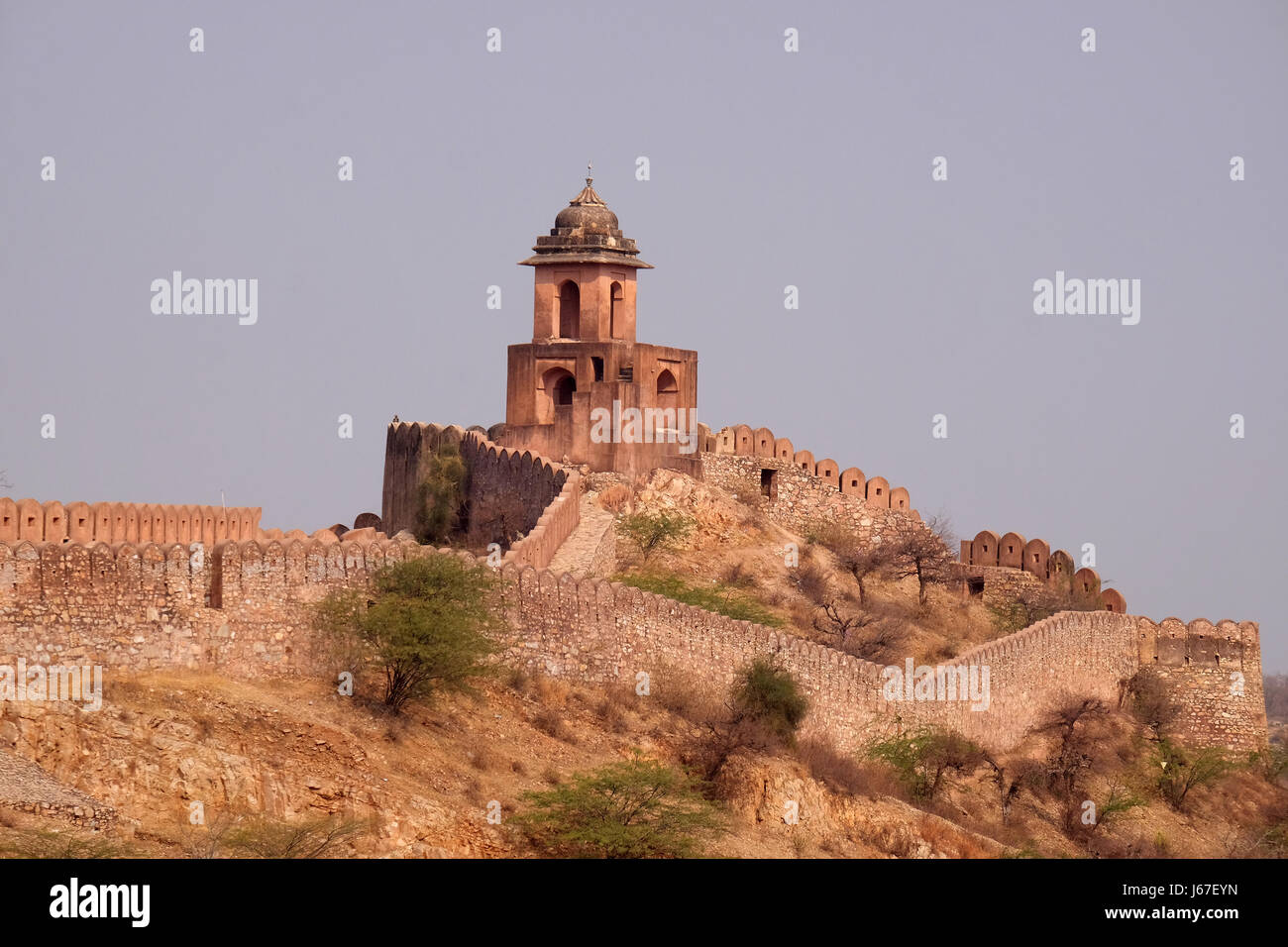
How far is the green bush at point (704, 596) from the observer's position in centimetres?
3647

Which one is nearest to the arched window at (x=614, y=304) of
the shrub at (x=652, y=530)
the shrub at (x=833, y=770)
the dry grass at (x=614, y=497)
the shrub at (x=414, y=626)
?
the dry grass at (x=614, y=497)

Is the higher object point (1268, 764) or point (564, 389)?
point (564, 389)

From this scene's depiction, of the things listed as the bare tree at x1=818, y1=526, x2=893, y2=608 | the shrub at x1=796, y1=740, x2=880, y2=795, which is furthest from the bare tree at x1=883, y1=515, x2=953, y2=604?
the shrub at x1=796, y1=740, x2=880, y2=795

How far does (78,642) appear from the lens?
26.8 metres

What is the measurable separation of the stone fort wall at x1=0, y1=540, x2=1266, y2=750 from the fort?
0.02m

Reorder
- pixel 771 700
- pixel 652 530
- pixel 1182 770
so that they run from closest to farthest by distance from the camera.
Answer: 1. pixel 771 700
2. pixel 652 530
3. pixel 1182 770

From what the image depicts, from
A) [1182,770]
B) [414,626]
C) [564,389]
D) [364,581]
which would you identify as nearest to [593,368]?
[564,389]

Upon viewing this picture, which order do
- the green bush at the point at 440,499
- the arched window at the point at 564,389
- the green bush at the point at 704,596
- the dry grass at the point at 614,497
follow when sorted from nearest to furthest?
the green bush at the point at 704,596 < the dry grass at the point at 614,497 < the green bush at the point at 440,499 < the arched window at the point at 564,389

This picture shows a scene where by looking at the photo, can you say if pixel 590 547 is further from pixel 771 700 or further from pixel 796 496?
pixel 796 496

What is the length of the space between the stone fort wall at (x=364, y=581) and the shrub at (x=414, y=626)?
0.29 metres

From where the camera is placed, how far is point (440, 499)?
43.6 metres

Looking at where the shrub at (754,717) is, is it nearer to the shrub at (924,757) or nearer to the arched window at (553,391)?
the shrub at (924,757)

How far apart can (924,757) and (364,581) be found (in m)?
9.49
